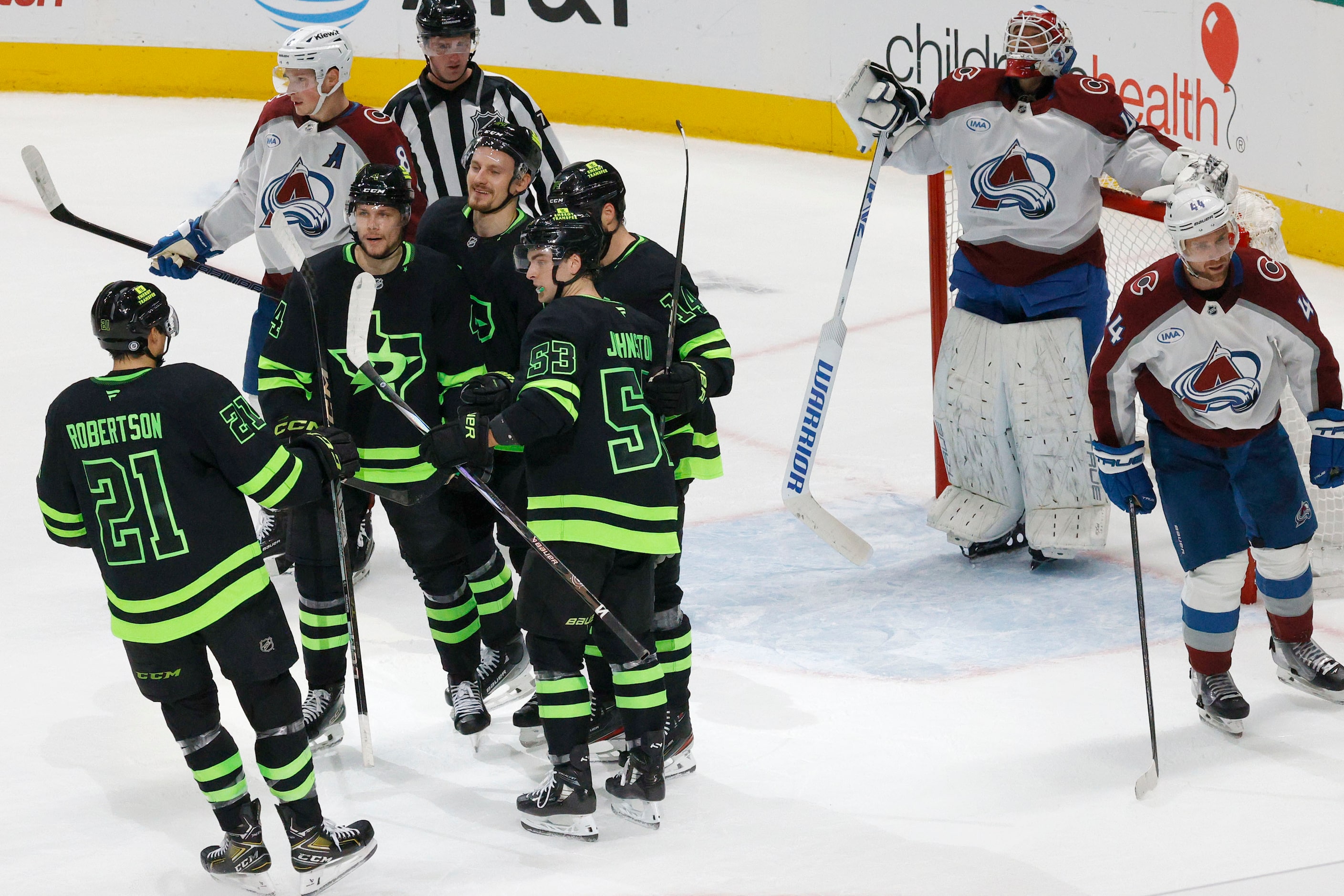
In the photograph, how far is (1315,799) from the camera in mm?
3512

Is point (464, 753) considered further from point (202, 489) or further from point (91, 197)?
point (91, 197)

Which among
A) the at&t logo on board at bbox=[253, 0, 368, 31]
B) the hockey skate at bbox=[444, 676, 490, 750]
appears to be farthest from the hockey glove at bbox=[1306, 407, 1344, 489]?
the at&t logo on board at bbox=[253, 0, 368, 31]

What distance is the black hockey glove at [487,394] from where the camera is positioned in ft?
11.1

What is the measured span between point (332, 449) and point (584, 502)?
518 mm

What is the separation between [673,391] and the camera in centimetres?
343

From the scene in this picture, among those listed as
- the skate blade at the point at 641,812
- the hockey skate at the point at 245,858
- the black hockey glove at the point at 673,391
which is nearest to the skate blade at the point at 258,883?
the hockey skate at the point at 245,858

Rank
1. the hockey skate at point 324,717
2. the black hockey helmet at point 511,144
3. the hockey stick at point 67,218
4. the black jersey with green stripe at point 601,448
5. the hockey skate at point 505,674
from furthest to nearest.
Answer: the hockey stick at point 67,218, the hockey skate at point 505,674, the hockey skate at point 324,717, the black hockey helmet at point 511,144, the black jersey with green stripe at point 601,448

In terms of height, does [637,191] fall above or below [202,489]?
below

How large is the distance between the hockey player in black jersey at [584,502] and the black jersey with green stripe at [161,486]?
409 mm

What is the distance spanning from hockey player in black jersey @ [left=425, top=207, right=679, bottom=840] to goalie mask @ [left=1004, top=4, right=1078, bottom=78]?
1.68 metres

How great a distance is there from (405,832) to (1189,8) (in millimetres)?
5712

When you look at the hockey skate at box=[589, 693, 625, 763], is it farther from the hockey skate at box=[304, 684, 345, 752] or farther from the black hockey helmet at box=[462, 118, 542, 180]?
the black hockey helmet at box=[462, 118, 542, 180]

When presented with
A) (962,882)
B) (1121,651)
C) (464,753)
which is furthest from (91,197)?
(962,882)

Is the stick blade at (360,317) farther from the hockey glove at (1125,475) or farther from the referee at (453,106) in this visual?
the hockey glove at (1125,475)
